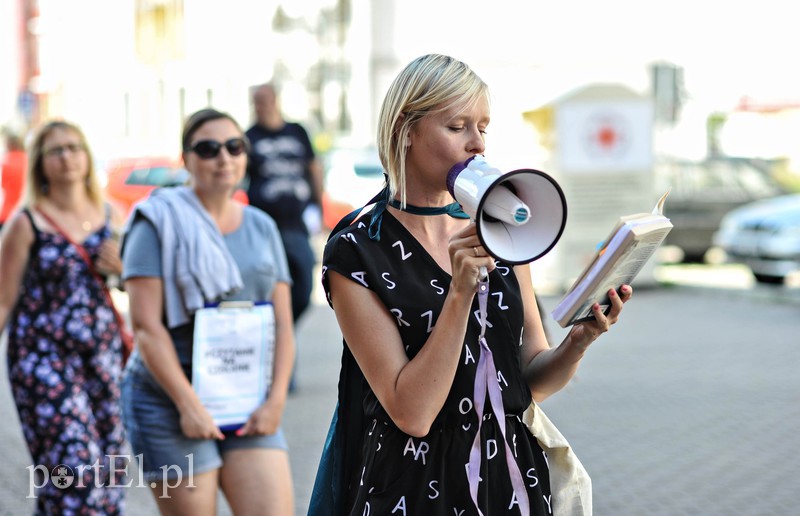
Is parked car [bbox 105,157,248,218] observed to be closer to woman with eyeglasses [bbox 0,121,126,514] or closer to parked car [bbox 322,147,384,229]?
parked car [bbox 322,147,384,229]

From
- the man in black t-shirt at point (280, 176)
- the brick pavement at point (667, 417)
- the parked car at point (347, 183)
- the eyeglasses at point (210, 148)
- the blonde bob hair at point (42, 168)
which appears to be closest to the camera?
the eyeglasses at point (210, 148)

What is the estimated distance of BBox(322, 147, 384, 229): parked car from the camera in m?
19.8

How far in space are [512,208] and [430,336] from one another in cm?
34

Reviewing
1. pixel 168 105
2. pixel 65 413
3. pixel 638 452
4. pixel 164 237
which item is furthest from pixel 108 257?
pixel 168 105

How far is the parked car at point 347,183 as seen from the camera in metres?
19.8

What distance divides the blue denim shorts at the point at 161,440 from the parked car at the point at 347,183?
50.3 ft

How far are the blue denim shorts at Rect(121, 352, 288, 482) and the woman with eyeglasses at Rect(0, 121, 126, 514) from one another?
81cm

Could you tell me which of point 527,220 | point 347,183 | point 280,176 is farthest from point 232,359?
point 347,183

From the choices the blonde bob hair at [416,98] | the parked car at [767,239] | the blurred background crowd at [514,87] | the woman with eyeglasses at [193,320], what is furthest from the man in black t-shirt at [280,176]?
the parked car at [767,239]

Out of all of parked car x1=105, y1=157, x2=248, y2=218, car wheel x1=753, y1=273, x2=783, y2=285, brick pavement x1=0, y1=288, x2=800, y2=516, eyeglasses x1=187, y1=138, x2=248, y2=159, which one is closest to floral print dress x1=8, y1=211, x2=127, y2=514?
eyeglasses x1=187, y1=138, x2=248, y2=159

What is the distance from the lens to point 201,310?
4.14 m

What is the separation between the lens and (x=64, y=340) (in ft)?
16.7

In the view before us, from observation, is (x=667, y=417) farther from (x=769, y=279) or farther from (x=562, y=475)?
(x=769, y=279)

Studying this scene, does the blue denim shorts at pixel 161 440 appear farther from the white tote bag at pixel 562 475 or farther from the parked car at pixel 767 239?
the parked car at pixel 767 239
